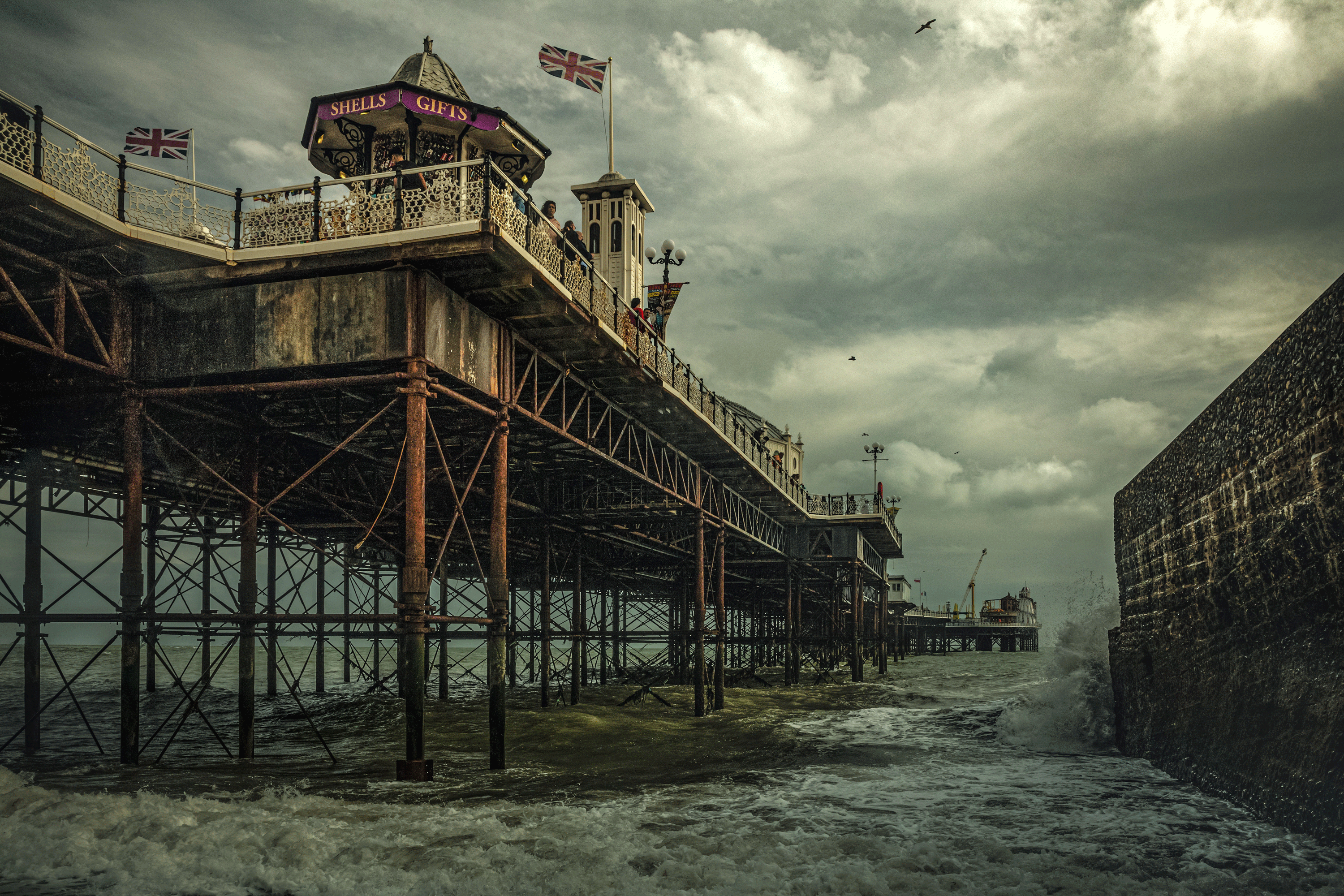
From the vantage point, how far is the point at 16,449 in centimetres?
2034

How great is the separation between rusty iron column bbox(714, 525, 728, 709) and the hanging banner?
7.57 meters

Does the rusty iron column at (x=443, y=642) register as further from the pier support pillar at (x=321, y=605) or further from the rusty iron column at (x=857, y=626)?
the rusty iron column at (x=857, y=626)

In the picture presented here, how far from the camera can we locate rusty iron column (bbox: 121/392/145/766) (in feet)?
50.0

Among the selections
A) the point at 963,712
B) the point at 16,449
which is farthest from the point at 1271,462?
the point at 16,449

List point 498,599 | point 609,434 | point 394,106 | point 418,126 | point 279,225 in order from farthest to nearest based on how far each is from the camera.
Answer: point 609,434 → point 418,126 → point 394,106 → point 498,599 → point 279,225

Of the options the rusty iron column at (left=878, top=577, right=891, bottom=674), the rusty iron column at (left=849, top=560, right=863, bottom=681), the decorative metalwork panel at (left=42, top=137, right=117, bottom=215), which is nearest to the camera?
the decorative metalwork panel at (left=42, top=137, right=117, bottom=215)

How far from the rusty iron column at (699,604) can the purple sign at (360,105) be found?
14.8m

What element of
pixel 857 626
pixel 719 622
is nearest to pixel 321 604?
pixel 719 622

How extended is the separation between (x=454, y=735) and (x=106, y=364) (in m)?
11.9

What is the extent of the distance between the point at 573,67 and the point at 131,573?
14464 mm

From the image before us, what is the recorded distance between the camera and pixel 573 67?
2152cm

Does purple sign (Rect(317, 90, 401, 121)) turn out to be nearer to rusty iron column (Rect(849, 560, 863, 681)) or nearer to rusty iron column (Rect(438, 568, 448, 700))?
rusty iron column (Rect(438, 568, 448, 700))

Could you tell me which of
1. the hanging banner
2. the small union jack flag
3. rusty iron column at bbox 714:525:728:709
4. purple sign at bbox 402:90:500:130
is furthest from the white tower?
the small union jack flag

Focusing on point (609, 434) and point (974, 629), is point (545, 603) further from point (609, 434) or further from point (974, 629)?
point (974, 629)
